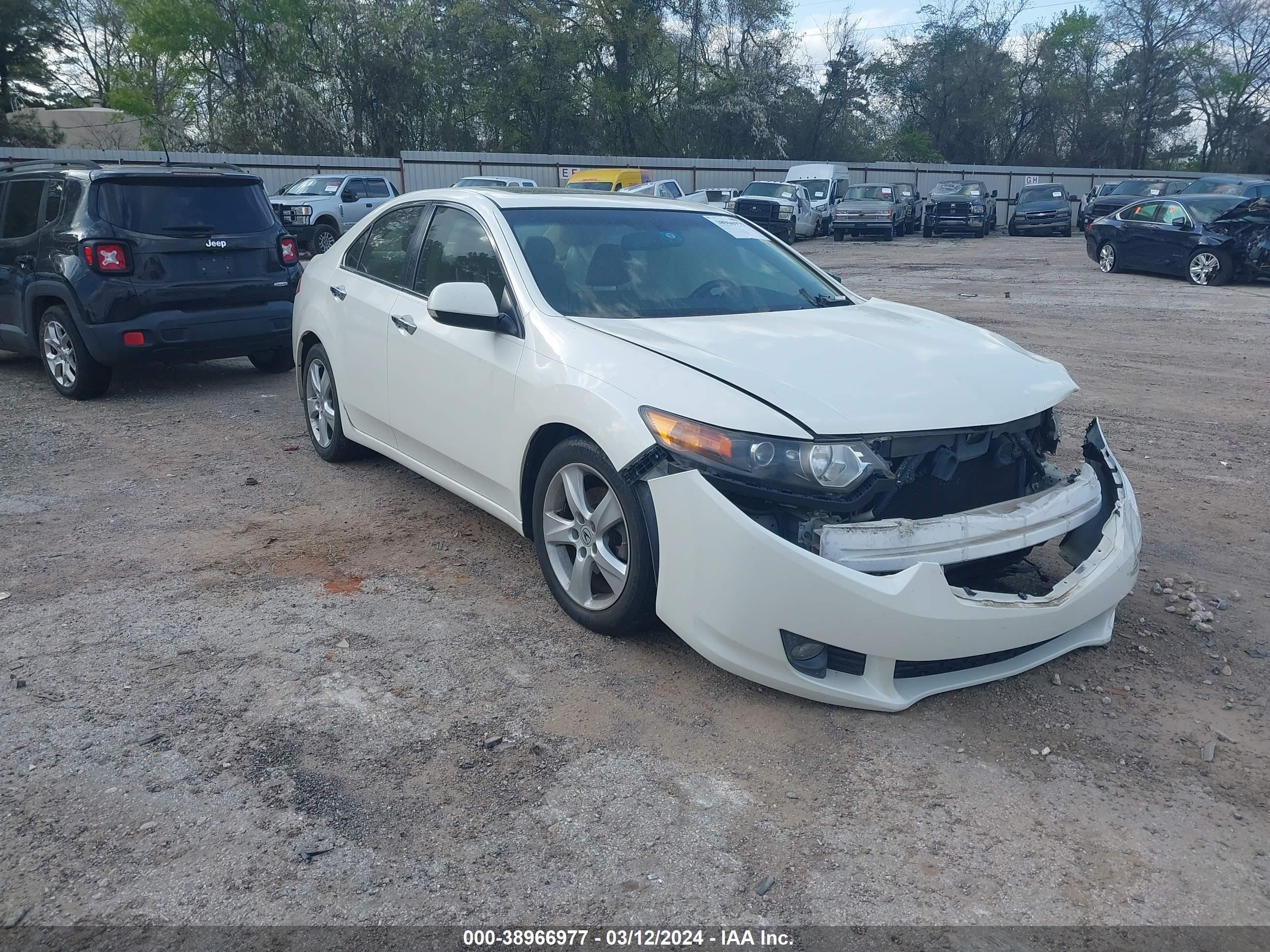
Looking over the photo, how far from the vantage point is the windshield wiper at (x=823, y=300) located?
A: 482 cm

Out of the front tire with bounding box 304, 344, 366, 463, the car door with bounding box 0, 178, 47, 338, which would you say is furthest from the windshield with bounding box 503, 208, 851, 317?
the car door with bounding box 0, 178, 47, 338

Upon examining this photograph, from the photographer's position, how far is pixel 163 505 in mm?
5605

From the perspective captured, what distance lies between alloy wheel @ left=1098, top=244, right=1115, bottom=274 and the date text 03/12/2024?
19.6 m

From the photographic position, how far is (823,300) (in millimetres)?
4918

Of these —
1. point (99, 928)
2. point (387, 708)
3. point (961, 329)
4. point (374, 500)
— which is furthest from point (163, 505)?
point (961, 329)

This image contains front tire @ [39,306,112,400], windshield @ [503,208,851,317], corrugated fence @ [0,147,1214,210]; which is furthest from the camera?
corrugated fence @ [0,147,1214,210]

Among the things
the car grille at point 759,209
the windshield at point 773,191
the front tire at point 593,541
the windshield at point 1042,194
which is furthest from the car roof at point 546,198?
the windshield at point 1042,194

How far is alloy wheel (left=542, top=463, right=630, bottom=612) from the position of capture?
3711 millimetres

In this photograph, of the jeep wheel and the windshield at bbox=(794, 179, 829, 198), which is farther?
the windshield at bbox=(794, 179, 829, 198)

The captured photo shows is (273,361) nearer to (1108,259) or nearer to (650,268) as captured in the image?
(650,268)

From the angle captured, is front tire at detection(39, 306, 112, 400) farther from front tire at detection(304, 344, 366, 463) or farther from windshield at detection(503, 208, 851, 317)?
windshield at detection(503, 208, 851, 317)

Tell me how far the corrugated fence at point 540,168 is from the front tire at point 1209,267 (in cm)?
1772

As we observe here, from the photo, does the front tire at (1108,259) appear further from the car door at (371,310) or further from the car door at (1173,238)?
the car door at (371,310)

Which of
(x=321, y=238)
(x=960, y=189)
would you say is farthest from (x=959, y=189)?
(x=321, y=238)
